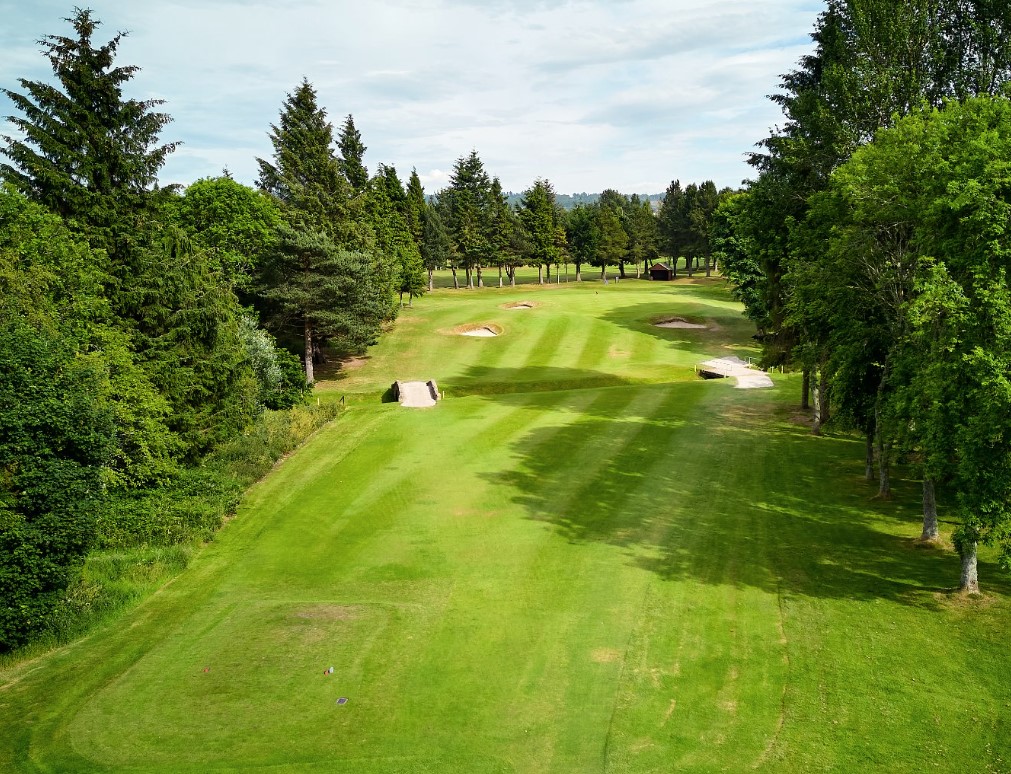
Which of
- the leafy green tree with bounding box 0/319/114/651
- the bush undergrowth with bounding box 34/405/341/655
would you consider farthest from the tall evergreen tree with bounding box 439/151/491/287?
the leafy green tree with bounding box 0/319/114/651

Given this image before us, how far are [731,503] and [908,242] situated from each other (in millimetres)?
10508

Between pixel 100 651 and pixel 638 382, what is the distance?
1555 inches

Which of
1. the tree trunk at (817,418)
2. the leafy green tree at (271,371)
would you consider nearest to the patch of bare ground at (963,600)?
the tree trunk at (817,418)

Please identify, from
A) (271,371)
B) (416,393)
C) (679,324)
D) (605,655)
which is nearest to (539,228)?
(679,324)

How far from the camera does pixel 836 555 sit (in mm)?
21078

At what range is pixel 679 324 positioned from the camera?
229 feet

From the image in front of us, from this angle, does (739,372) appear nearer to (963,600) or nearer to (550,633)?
(963,600)

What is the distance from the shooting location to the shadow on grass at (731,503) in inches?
786

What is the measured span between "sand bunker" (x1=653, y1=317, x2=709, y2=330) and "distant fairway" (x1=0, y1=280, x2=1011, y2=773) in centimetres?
3765

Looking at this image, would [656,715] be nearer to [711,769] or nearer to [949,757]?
[711,769]

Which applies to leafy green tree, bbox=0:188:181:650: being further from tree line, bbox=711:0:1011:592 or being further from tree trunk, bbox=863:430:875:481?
tree trunk, bbox=863:430:875:481

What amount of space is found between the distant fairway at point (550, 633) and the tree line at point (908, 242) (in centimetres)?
306

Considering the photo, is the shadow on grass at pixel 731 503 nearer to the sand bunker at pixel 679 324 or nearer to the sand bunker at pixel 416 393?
the sand bunker at pixel 416 393

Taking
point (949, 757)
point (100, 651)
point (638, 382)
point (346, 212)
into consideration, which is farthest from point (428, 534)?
point (346, 212)
